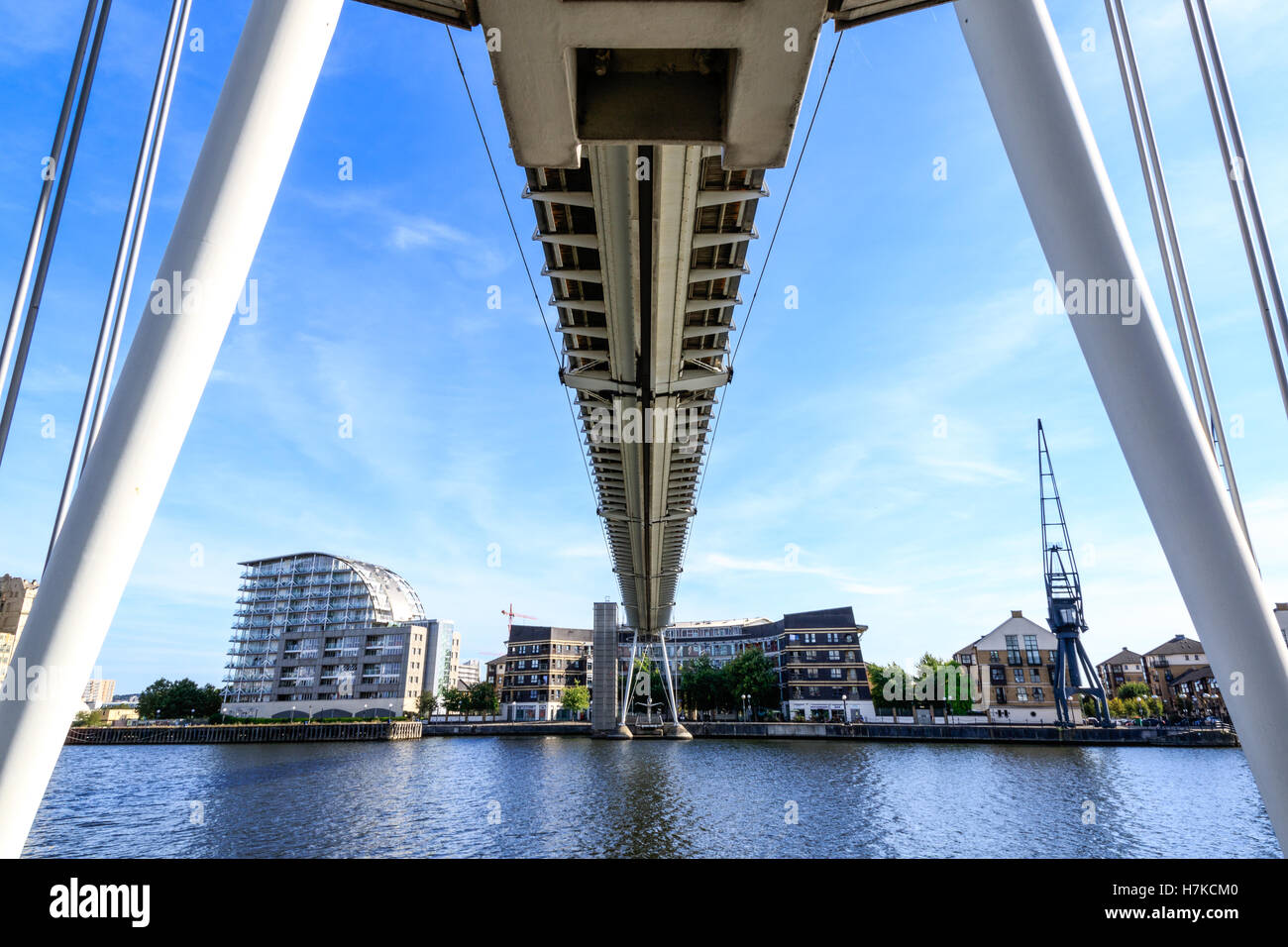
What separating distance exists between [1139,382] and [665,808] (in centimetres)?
2148

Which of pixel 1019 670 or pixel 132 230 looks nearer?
pixel 132 230

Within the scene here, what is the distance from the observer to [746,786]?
86.6 ft

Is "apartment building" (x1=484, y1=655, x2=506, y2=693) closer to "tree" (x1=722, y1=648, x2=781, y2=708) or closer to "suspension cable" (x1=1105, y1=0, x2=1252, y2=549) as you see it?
"tree" (x1=722, y1=648, x2=781, y2=708)

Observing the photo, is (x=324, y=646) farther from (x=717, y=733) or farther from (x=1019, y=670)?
(x=1019, y=670)

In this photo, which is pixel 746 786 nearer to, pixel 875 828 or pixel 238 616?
pixel 875 828

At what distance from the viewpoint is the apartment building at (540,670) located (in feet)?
300

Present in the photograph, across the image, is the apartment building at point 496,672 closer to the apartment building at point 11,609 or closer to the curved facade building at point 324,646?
the curved facade building at point 324,646

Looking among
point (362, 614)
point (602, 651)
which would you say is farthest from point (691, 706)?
point (362, 614)

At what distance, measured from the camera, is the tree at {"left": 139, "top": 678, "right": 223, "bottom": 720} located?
8606 cm

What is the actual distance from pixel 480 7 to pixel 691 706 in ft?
269

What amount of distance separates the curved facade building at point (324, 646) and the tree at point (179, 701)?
7.45 metres

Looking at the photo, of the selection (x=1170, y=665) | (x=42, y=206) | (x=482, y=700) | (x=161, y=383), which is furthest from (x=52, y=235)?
(x=1170, y=665)

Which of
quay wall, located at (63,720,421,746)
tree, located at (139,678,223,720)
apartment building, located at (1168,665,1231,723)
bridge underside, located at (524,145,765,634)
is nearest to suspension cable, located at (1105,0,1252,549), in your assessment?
bridge underside, located at (524,145,765,634)

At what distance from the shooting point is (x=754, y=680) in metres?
73.1
